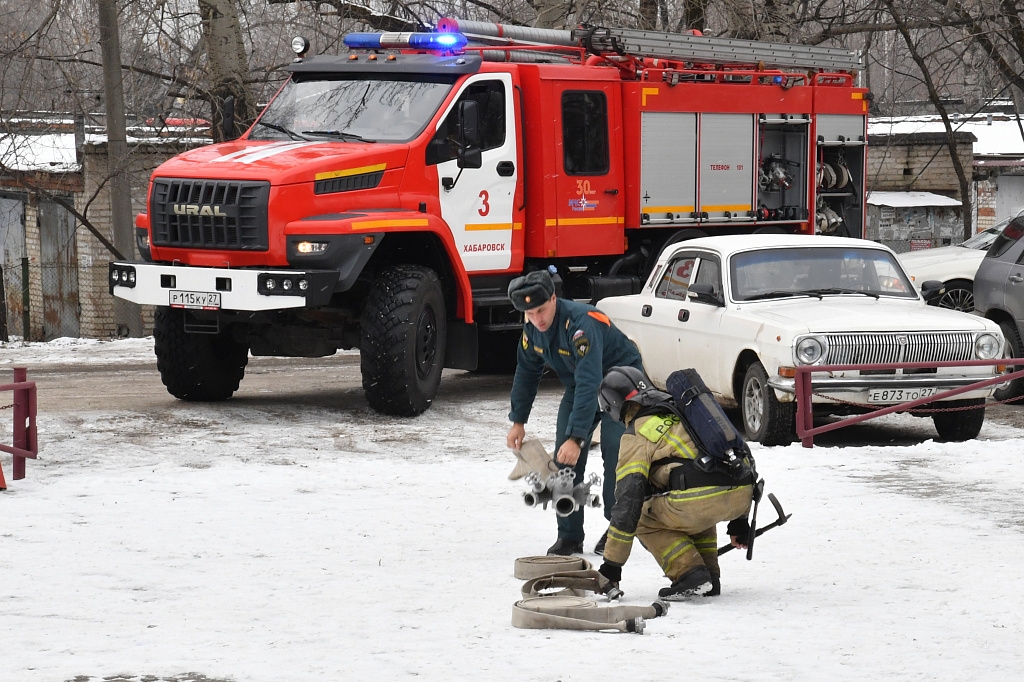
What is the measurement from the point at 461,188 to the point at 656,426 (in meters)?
6.44

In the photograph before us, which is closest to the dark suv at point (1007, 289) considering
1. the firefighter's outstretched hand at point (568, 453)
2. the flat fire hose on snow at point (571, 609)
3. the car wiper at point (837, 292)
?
the car wiper at point (837, 292)

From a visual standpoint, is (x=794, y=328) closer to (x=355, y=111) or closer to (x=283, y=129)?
(x=355, y=111)

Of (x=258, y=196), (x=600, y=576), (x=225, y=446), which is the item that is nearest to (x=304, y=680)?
(x=600, y=576)

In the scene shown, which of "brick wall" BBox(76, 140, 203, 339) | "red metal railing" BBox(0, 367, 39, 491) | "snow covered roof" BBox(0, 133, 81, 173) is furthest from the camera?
"brick wall" BBox(76, 140, 203, 339)

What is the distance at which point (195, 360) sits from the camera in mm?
12211

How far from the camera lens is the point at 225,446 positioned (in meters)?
10.5

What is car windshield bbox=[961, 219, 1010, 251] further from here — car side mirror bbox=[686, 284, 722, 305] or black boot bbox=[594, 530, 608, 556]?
black boot bbox=[594, 530, 608, 556]

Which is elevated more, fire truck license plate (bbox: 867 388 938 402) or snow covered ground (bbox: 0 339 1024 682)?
fire truck license plate (bbox: 867 388 938 402)

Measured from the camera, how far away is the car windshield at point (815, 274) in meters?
11.2

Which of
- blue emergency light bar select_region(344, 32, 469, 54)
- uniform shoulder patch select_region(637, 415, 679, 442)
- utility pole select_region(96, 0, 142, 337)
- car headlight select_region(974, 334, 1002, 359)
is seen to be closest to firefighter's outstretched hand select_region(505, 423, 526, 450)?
uniform shoulder patch select_region(637, 415, 679, 442)

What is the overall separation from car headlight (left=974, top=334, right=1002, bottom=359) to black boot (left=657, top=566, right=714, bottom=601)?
4.84 metres

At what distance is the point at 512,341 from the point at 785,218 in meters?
3.24

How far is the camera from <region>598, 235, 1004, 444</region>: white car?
10281 mm

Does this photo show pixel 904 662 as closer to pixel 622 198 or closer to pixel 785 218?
pixel 622 198
